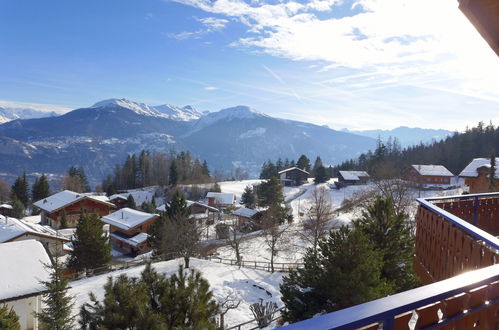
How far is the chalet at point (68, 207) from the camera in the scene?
4191cm

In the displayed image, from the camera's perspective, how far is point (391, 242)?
10.5m

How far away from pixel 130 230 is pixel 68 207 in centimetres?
1348

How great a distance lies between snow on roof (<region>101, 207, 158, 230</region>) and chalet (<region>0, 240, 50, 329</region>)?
21.6 metres

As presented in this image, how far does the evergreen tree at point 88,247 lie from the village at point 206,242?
528mm

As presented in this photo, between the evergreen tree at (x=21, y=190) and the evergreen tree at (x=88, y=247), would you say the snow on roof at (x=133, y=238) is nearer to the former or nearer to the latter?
the evergreen tree at (x=88, y=247)

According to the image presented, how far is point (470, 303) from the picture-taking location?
7.06ft

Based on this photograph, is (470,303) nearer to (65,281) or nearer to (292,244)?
(65,281)

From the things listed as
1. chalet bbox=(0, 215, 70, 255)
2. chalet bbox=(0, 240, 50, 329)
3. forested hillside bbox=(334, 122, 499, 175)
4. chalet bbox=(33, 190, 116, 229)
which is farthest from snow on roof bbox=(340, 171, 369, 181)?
chalet bbox=(0, 240, 50, 329)

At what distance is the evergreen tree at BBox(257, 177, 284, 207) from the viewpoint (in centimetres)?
4488

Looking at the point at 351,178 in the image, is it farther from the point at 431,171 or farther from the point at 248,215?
the point at 248,215

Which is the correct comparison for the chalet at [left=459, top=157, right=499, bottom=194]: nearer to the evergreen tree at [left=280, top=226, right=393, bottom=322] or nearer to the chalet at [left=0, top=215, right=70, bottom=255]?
the evergreen tree at [left=280, top=226, right=393, bottom=322]

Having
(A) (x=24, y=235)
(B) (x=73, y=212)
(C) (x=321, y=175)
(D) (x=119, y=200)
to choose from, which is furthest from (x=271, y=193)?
(A) (x=24, y=235)

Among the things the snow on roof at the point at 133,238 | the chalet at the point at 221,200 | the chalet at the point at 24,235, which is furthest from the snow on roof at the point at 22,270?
the chalet at the point at 221,200

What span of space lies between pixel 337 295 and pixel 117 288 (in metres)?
5.73
